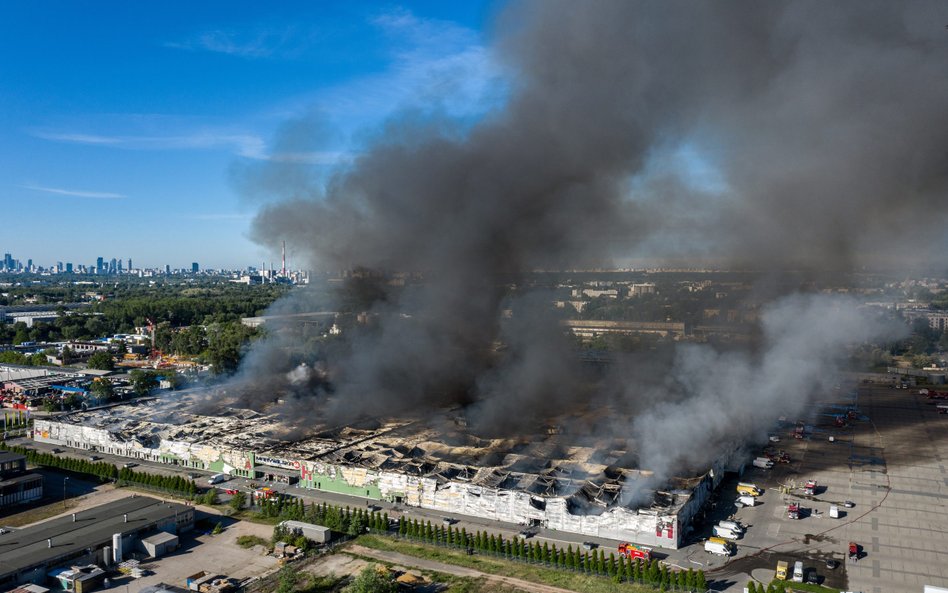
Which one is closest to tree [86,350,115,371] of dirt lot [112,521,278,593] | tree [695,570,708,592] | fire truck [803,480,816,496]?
dirt lot [112,521,278,593]

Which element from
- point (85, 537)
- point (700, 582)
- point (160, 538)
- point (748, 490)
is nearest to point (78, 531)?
point (85, 537)

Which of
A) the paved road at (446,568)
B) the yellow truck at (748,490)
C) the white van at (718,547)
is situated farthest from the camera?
the yellow truck at (748,490)

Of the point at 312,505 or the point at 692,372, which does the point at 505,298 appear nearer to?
the point at 692,372

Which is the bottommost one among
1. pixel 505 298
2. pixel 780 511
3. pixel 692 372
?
pixel 780 511

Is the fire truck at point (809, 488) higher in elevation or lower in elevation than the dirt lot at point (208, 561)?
higher

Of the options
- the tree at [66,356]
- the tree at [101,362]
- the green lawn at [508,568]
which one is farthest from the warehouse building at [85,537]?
the tree at [66,356]

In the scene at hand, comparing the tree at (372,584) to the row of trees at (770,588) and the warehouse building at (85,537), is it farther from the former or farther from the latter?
the row of trees at (770,588)

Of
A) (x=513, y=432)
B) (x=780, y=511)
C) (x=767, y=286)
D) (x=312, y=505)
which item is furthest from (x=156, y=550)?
(x=767, y=286)

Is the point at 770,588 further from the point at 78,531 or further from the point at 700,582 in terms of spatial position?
the point at 78,531
